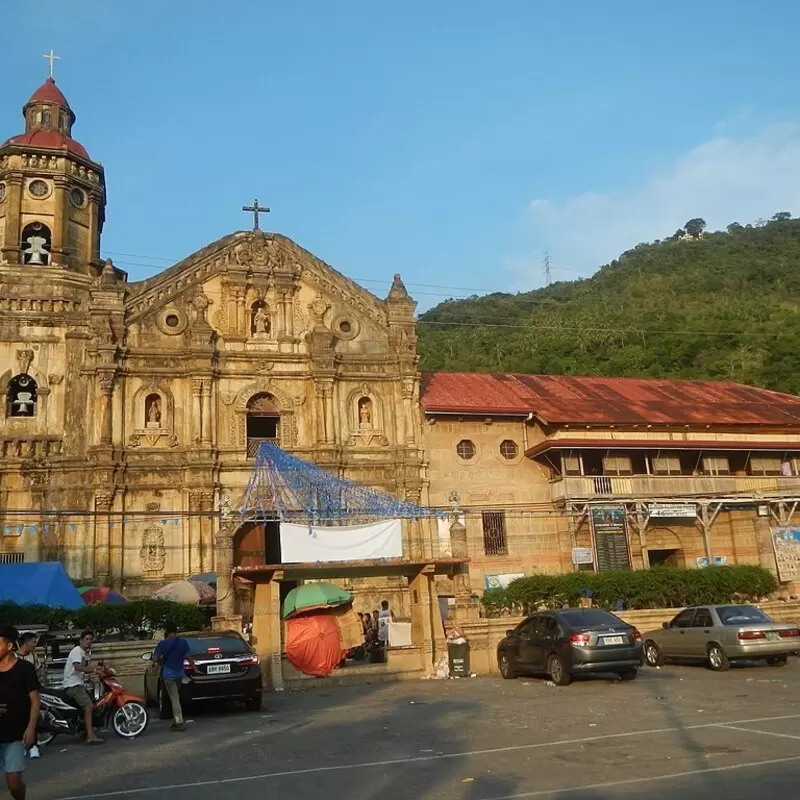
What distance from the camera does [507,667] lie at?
19594 millimetres

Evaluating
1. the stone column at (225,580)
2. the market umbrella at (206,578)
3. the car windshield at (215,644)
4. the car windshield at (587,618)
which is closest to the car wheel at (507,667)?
the car windshield at (587,618)

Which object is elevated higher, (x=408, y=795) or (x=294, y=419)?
(x=294, y=419)

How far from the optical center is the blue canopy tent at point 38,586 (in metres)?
22.3

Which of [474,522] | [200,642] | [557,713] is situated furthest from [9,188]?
[557,713]

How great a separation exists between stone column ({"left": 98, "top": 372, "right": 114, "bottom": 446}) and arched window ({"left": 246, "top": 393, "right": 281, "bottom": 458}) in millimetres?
4862

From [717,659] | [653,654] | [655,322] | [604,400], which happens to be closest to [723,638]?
[717,659]

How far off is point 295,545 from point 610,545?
57.9 feet

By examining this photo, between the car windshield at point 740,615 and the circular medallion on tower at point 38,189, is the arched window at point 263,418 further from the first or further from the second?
the car windshield at point 740,615

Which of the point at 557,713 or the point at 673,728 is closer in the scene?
the point at 673,728

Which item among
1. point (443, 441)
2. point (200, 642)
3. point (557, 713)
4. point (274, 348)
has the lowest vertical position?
point (557, 713)

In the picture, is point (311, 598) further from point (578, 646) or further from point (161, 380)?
point (161, 380)

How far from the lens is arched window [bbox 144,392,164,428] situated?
3173 centimetres

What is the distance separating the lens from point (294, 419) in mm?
32938

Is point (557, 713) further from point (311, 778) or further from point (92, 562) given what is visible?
point (92, 562)
